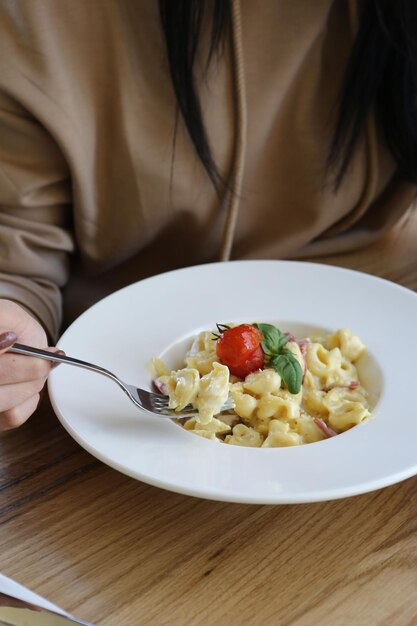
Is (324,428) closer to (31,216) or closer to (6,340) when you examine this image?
(6,340)

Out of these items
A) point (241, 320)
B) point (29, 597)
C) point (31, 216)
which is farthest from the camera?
point (31, 216)

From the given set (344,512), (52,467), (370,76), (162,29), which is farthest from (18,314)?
(370,76)

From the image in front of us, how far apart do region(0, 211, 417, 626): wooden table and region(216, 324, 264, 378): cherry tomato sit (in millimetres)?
210

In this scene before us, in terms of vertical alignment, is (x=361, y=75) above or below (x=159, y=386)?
above

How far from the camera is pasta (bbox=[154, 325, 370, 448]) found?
102 centimetres

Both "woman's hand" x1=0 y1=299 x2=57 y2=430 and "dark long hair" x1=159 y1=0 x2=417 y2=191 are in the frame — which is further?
"dark long hair" x1=159 y1=0 x2=417 y2=191

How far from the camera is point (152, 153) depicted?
1.47 meters

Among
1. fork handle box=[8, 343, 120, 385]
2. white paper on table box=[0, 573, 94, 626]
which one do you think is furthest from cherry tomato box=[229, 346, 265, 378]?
white paper on table box=[0, 573, 94, 626]

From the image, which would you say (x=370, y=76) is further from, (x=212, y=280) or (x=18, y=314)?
(x=18, y=314)

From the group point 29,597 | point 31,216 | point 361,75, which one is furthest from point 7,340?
point 361,75

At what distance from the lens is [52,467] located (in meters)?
1.04

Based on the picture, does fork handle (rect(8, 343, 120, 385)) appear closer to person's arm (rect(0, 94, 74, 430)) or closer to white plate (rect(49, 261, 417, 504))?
white plate (rect(49, 261, 417, 504))

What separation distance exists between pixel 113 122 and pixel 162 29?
0.63 ft

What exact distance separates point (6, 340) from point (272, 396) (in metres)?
0.36
